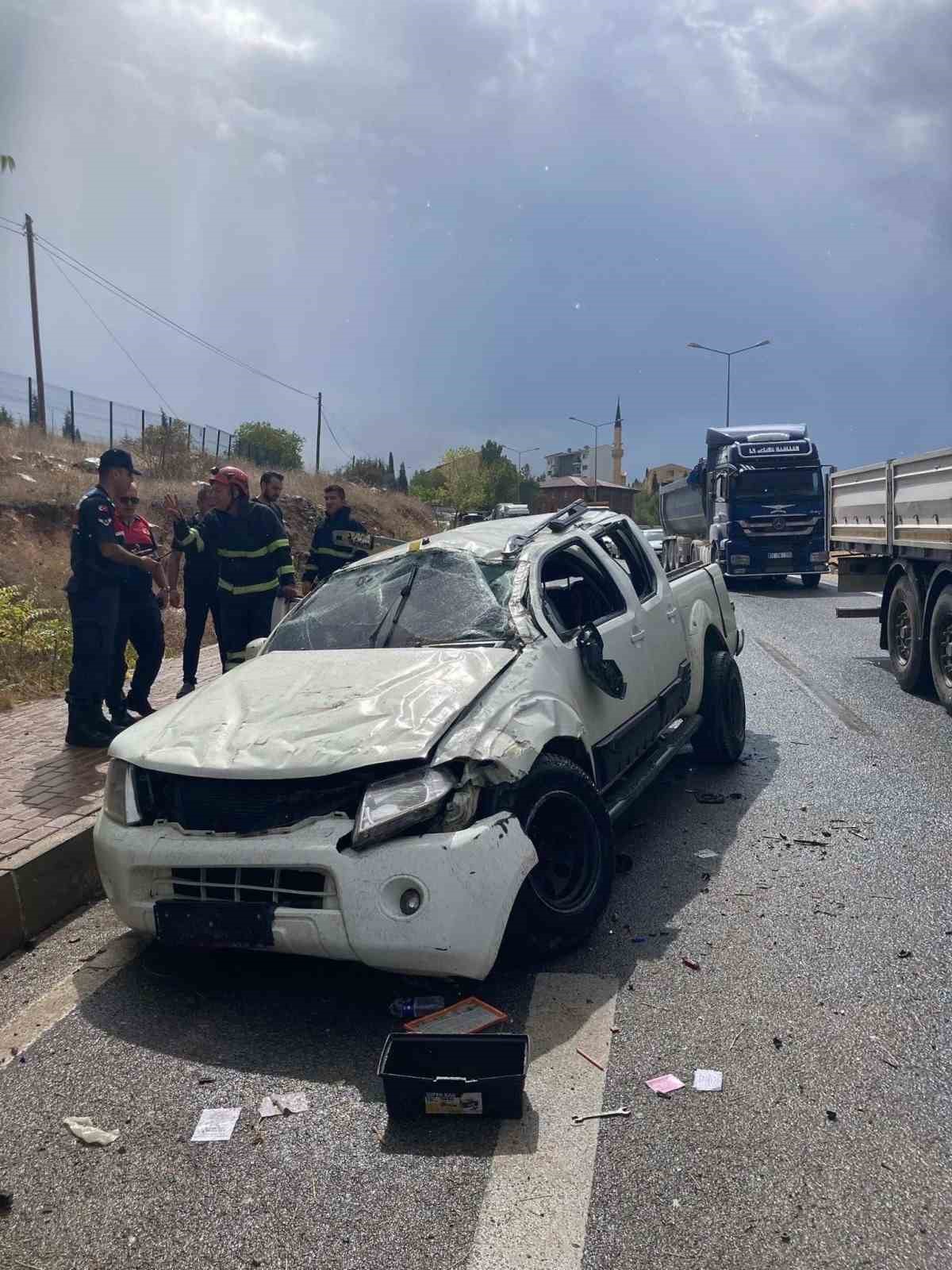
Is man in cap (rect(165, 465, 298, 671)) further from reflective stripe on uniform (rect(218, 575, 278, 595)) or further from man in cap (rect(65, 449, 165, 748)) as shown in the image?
man in cap (rect(65, 449, 165, 748))

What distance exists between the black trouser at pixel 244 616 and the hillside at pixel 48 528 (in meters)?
2.07

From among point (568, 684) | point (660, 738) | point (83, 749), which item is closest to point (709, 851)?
point (660, 738)

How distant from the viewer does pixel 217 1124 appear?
9.62ft

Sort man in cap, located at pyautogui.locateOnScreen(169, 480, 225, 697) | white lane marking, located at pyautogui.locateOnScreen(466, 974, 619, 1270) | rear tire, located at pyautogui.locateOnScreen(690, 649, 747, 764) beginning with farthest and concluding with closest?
man in cap, located at pyautogui.locateOnScreen(169, 480, 225, 697) < rear tire, located at pyautogui.locateOnScreen(690, 649, 747, 764) < white lane marking, located at pyautogui.locateOnScreen(466, 974, 619, 1270)

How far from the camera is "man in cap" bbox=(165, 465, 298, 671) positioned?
7.86m

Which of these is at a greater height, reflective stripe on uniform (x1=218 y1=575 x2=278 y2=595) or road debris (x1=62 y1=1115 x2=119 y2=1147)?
reflective stripe on uniform (x1=218 y1=575 x2=278 y2=595)

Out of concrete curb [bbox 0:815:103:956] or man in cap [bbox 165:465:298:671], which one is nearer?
concrete curb [bbox 0:815:103:956]

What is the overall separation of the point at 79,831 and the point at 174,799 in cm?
146

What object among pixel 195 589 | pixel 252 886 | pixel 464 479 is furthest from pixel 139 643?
pixel 464 479

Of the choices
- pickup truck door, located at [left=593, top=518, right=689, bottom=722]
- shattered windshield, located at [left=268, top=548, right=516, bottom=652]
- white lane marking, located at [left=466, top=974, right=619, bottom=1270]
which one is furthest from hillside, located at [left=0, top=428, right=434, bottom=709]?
white lane marking, located at [left=466, top=974, right=619, bottom=1270]

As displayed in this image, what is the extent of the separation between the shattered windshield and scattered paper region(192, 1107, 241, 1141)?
218cm

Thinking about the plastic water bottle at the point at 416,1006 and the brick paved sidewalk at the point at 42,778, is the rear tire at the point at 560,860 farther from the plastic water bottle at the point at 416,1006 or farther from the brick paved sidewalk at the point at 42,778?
the brick paved sidewalk at the point at 42,778

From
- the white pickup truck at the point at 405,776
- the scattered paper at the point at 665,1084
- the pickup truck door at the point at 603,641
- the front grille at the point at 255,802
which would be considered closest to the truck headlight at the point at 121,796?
the white pickup truck at the point at 405,776

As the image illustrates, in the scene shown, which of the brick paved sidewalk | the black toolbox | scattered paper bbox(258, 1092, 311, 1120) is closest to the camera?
the black toolbox
